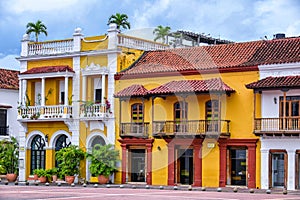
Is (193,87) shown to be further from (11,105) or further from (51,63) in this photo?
(11,105)

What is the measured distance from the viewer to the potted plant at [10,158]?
47469 millimetres

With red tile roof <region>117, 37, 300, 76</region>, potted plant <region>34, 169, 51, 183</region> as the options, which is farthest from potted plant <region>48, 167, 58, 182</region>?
red tile roof <region>117, 37, 300, 76</region>

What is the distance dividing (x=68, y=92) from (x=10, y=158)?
5991mm

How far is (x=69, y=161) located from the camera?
43.8 meters

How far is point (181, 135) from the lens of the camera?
3991 cm

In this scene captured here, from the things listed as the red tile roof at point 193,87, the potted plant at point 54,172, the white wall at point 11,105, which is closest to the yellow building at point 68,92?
the potted plant at point 54,172

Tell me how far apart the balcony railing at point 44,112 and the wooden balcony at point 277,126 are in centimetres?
1273

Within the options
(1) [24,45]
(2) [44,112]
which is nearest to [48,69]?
(2) [44,112]

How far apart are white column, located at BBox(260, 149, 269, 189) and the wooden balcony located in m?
1.25

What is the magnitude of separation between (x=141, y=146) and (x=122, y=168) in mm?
1756

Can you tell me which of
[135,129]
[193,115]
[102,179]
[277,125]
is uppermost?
[193,115]

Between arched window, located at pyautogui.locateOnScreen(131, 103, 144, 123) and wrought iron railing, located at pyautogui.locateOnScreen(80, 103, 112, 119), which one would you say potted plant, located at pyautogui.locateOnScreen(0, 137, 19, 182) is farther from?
arched window, located at pyautogui.locateOnScreen(131, 103, 144, 123)

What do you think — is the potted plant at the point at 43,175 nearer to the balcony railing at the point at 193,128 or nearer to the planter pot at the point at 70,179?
the planter pot at the point at 70,179

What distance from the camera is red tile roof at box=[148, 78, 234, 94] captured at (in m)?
38.9
